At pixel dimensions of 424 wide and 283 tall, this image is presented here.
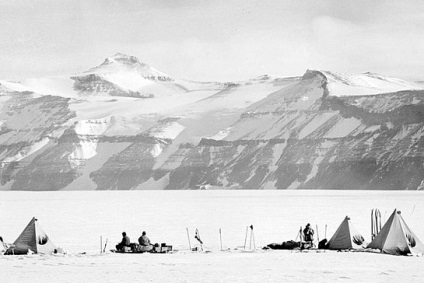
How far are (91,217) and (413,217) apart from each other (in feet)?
108

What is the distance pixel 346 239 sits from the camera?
57.8 metres

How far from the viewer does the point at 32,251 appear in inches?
2212

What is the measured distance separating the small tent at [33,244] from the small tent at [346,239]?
1699cm

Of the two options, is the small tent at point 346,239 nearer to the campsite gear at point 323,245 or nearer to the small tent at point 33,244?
the campsite gear at point 323,245

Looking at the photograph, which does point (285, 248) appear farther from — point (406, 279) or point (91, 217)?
point (91, 217)

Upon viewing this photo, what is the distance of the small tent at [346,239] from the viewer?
57438 millimetres

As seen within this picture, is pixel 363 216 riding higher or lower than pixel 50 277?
higher

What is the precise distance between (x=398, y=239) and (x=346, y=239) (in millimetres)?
3982

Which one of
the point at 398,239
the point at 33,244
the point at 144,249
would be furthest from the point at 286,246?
the point at 33,244

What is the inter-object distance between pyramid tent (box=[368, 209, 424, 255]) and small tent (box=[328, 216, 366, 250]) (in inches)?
89.9

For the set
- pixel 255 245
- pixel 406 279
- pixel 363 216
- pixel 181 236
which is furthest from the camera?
pixel 363 216

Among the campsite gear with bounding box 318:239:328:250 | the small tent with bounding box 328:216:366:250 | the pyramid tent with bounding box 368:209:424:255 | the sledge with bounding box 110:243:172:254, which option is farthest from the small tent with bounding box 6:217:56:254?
the pyramid tent with bounding box 368:209:424:255

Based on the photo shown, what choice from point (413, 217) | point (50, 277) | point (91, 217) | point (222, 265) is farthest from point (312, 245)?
point (91, 217)

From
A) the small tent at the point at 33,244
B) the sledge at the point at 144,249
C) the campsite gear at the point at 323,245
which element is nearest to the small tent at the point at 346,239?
the campsite gear at the point at 323,245
